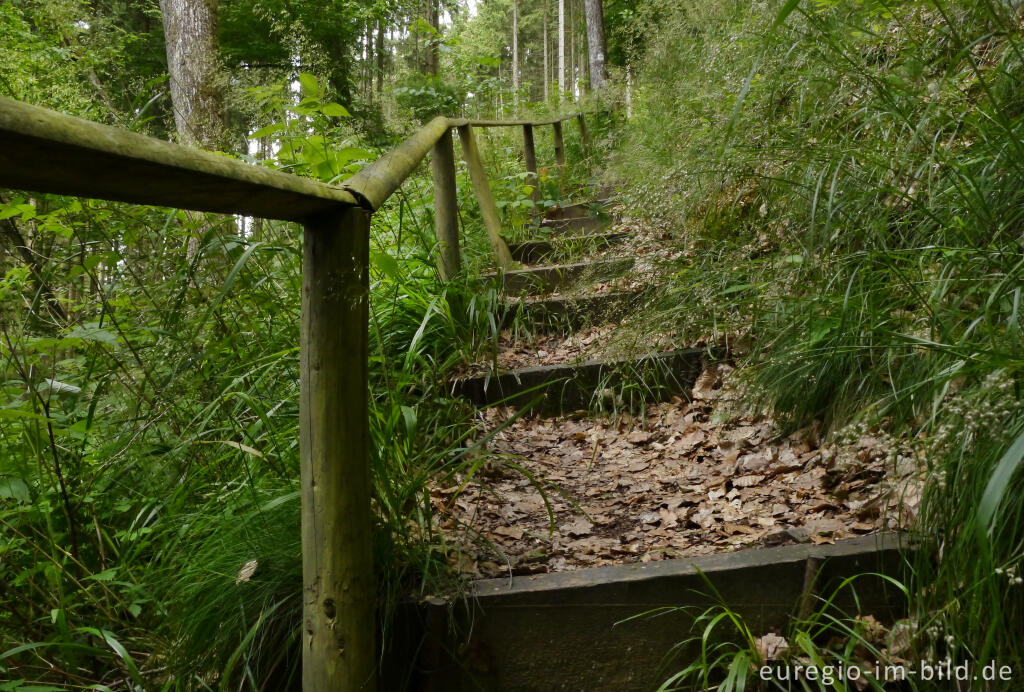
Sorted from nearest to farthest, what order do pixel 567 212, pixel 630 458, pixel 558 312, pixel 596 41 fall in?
1. pixel 630 458
2. pixel 558 312
3. pixel 567 212
4. pixel 596 41

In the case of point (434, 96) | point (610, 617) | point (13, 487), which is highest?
point (434, 96)

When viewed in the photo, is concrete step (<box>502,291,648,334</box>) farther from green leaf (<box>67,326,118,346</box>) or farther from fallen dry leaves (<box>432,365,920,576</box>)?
green leaf (<box>67,326,118,346</box>)

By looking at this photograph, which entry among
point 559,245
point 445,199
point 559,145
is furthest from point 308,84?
point 559,145

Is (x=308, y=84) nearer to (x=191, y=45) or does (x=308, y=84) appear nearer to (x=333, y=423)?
(x=333, y=423)

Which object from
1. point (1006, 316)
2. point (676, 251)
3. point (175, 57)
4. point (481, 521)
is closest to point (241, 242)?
point (481, 521)

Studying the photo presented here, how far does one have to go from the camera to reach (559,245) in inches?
195

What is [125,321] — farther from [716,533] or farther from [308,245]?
[716,533]

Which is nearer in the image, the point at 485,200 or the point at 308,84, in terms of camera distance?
the point at 308,84

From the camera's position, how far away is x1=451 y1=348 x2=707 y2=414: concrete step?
126 inches

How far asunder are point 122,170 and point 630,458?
233 centimetres

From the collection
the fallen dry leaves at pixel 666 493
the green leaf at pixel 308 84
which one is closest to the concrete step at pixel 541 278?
the fallen dry leaves at pixel 666 493

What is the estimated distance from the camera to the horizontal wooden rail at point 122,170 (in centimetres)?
77

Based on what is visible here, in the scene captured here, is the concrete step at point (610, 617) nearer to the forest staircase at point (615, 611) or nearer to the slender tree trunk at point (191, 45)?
the forest staircase at point (615, 611)

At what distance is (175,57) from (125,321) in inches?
229
